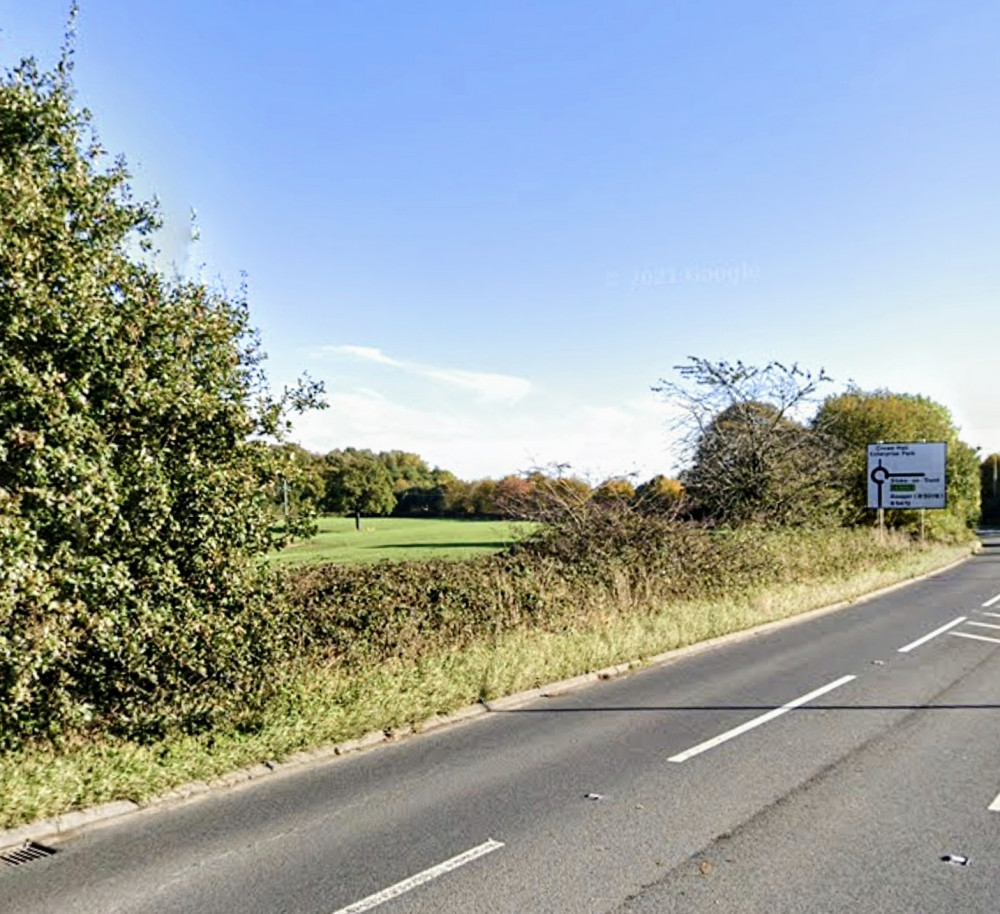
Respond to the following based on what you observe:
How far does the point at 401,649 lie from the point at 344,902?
5480mm

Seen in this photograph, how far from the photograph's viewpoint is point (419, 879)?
488 centimetres

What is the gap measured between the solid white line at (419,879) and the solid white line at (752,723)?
258cm

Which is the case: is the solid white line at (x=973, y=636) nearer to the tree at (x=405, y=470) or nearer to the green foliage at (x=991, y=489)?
the tree at (x=405, y=470)

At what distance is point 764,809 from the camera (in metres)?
6.02

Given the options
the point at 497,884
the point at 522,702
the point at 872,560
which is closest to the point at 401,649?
the point at 522,702

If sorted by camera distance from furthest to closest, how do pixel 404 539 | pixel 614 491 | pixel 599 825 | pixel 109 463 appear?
pixel 404 539, pixel 614 491, pixel 109 463, pixel 599 825

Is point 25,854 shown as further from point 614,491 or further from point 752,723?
point 614,491

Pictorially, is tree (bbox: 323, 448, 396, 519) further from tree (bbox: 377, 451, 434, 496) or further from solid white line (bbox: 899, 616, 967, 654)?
solid white line (bbox: 899, 616, 967, 654)

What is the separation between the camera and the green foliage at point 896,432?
139 ft

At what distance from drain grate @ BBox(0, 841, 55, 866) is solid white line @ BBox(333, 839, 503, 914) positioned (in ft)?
6.99

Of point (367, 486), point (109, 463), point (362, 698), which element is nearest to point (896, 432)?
point (362, 698)

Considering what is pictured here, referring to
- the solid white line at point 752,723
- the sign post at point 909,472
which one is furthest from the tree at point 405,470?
the solid white line at point 752,723

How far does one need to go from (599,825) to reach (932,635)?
39.4ft

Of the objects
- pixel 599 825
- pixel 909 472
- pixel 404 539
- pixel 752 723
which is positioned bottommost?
pixel 404 539
